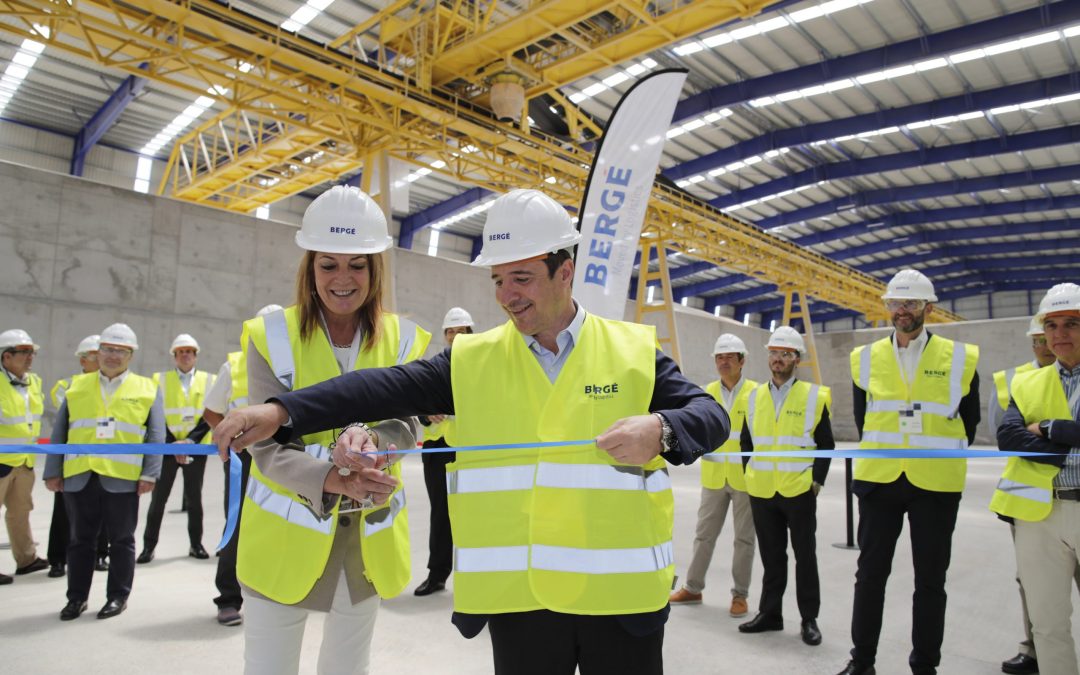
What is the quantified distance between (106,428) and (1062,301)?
19.5 feet

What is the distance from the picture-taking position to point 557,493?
1.58 meters

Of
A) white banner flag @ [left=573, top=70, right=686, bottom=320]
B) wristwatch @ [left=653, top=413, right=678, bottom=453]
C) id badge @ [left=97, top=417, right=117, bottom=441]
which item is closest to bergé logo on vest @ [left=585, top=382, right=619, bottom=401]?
wristwatch @ [left=653, top=413, right=678, bottom=453]

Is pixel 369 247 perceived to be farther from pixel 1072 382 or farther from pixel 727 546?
pixel 727 546

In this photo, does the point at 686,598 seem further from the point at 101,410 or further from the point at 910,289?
the point at 101,410

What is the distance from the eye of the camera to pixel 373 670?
3.65 metres

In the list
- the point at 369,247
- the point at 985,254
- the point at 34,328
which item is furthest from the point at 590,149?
the point at 985,254

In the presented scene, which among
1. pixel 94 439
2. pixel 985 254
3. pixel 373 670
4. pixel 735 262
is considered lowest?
pixel 373 670

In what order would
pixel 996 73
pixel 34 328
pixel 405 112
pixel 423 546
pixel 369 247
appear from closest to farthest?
1. pixel 369 247
2. pixel 423 546
3. pixel 34 328
4. pixel 405 112
5. pixel 996 73

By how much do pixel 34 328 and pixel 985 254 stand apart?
34223 millimetres

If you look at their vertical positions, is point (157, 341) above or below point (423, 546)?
above

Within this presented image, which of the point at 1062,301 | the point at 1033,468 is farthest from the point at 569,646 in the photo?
the point at 1062,301

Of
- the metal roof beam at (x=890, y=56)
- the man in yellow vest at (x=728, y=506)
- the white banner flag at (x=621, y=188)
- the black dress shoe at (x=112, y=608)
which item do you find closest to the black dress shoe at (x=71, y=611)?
the black dress shoe at (x=112, y=608)

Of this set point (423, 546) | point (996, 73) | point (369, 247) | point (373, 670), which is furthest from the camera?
point (996, 73)

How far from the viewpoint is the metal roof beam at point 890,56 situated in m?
13.0
